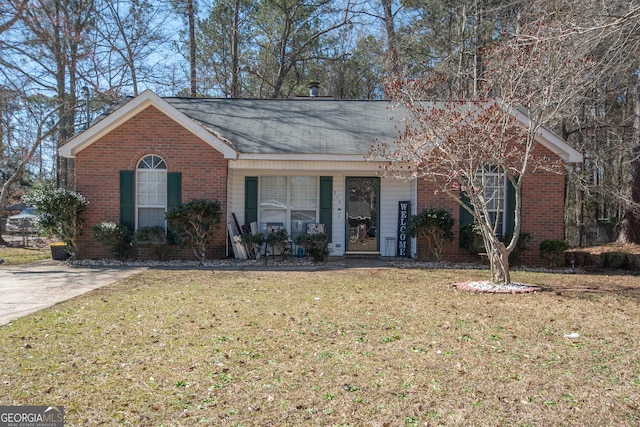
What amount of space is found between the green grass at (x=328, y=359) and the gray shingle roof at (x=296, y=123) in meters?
5.83

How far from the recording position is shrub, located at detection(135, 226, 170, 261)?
12227mm

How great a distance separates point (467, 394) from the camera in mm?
3943

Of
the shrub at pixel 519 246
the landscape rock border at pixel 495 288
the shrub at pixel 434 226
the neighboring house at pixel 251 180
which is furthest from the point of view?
the neighboring house at pixel 251 180

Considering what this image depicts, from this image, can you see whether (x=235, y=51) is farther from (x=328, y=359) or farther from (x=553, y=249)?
(x=328, y=359)

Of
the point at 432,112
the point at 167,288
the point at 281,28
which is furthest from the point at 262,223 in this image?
the point at 281,28

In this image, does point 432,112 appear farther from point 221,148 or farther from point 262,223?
point 262,223

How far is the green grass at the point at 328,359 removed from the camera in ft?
12.0

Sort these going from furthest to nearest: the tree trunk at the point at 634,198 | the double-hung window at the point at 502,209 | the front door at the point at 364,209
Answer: the tree trunk at the point at 634,198 → the front door at the point at 364,209 → the double-hung window at the point at 502,209

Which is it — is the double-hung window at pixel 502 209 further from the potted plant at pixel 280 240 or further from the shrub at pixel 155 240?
the shrub at pixel 155 240

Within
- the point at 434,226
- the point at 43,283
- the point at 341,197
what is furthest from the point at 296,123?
the point at 43,283

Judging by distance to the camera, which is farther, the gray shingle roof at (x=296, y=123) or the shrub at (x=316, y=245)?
the gray shingle roof at (x=296, y=123)

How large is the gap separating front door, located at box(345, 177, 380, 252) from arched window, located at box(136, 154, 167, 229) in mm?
4895

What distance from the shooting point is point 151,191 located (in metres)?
12.8

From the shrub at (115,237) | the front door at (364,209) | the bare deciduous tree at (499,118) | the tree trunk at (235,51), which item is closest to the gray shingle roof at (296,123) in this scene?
the front door at (364,209)
